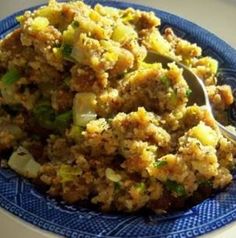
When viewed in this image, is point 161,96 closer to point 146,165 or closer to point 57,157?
point 146,165

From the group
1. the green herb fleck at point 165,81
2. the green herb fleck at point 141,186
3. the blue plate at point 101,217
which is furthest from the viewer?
the green herb fleck at point 165,81

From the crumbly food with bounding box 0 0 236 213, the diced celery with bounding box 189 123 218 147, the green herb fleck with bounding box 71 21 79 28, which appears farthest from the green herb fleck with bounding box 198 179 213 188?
the green herb fleck with bounding box 71 21 79 28

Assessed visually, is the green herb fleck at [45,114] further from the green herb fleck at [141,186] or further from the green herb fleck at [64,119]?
the green herb fleck at [141,186]

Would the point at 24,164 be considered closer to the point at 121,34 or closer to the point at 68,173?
the point at 68,173

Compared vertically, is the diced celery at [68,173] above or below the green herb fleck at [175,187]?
below

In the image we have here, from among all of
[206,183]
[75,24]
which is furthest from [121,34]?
[206,183]

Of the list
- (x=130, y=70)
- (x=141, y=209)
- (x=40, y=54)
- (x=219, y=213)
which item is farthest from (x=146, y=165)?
(x=40, y=54)

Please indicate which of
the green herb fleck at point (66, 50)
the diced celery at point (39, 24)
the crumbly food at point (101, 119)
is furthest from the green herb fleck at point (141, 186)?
the diced celery at point (39, 24)
